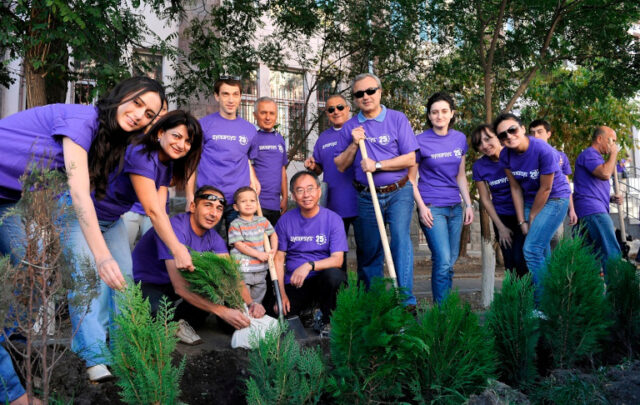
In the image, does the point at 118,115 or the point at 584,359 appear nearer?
the point at 118,115

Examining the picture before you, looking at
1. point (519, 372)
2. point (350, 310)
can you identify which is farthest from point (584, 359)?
point (350, 310)

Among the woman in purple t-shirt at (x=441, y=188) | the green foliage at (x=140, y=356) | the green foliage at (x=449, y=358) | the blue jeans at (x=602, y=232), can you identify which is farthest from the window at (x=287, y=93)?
the green foliage at (x=140, y=356)

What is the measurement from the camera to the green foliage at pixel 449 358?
2941 mm

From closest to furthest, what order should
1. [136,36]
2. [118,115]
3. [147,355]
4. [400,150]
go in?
1. [147,355]
2. [118,115]
3. [400,150]
4. [136,36]

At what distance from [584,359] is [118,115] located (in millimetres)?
2906

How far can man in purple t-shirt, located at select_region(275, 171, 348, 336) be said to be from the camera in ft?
16.1

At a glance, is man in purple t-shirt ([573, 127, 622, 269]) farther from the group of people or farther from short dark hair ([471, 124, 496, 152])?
short dark hair ([471, 124, 496, 152])

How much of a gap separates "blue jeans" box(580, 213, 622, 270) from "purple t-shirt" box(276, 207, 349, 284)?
108 inches

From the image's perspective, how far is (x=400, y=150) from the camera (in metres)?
5.26

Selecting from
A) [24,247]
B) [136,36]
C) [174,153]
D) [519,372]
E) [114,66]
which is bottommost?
[519,372]

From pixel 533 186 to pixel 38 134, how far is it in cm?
410

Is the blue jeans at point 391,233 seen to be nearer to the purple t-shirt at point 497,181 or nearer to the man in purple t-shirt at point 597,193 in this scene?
the purple t-shirt at point 497,181

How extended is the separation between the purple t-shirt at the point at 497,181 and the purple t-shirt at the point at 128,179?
10.8ft

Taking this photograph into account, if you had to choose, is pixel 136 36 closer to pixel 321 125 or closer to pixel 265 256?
pixel 265 256
